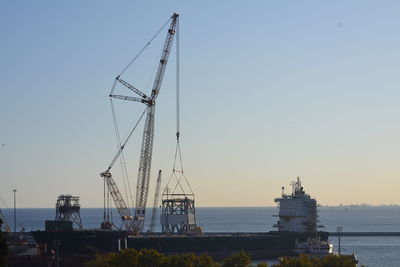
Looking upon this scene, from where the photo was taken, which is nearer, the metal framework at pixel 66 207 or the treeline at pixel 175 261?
the treeline at pixel 175 261

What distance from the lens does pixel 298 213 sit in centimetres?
18388

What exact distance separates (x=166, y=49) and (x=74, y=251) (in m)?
43.6

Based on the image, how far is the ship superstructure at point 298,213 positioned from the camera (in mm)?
182250

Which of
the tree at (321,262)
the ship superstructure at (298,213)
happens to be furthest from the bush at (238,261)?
the ship superstructure at (298,213)

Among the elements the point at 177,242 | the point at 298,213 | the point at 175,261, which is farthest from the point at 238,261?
the point at 298,213

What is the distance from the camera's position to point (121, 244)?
152 meters

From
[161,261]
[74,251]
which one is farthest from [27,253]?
[161,261]

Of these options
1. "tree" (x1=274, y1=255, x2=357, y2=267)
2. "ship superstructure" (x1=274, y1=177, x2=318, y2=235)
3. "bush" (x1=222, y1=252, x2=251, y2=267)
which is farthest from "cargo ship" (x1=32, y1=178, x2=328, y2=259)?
"tree" (x1=274, y1=255, x2=357, y2=267)

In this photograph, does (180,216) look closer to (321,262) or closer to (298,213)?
(298,213)

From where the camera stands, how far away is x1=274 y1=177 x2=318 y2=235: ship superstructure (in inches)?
7175

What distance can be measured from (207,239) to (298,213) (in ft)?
77.7

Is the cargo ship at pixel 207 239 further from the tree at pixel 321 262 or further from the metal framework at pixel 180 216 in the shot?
the tree at pixel 321 262

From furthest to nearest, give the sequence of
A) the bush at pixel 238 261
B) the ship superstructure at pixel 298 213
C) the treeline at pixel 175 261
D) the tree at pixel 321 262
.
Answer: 1. the ship superstructure at pixel 298 213
2. the bush at pixel 238 261
3. the treeline at pixel 175 261
4. the tree at pixel 321 262

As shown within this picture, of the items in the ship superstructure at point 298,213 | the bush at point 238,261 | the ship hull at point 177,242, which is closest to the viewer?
the bush at point 238,261
